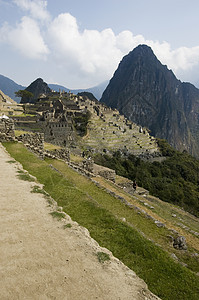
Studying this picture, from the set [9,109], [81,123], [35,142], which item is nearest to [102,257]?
[35,142]

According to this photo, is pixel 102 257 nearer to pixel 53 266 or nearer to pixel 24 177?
pixel 53 266

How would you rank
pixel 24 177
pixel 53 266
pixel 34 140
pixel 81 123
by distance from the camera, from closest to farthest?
1. pixel 53 266
2. pixel 24 177
3. pixel 34 140
4. pixel 81 123

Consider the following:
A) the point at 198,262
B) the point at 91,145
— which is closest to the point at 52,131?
the point at 91,145

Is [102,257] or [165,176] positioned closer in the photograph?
[102,257]

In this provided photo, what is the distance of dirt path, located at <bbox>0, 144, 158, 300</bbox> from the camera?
2.98m

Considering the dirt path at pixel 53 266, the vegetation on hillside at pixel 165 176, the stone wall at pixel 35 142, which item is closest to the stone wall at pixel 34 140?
the stone wall at pixel 35 142

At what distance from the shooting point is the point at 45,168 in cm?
945

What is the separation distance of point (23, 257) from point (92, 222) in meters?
2.25

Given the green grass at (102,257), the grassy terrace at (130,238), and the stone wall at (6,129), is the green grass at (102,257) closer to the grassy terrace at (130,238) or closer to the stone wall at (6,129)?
the grassy terrace at (130,238)

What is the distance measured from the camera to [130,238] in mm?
4863

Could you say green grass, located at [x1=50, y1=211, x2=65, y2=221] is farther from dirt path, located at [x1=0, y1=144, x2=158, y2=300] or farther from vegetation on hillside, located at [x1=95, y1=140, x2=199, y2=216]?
vegetation on hillside, located at [x1=95, y1=140, x2=199, y2=216]

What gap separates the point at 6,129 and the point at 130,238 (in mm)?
11903

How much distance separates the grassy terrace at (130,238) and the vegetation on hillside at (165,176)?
101 ft

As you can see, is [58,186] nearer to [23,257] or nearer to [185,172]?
[23,257]
